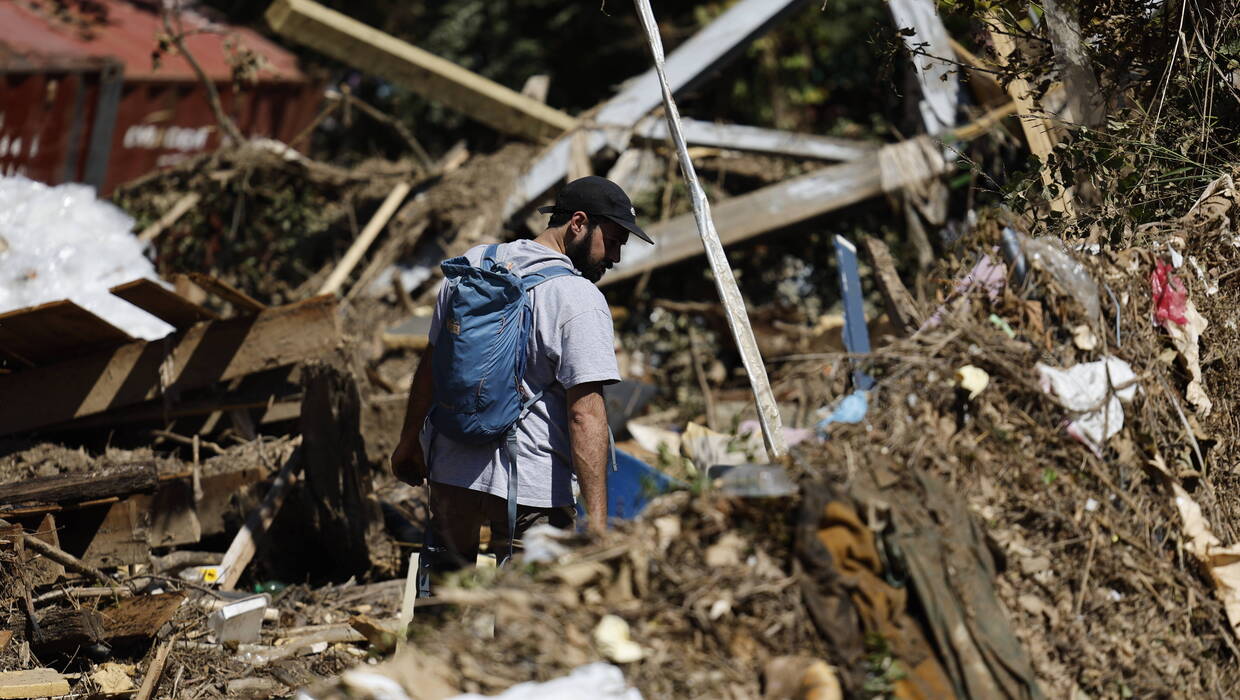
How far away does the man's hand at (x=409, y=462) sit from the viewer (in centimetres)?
383

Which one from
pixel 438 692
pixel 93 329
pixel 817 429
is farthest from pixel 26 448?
pixel 817 429

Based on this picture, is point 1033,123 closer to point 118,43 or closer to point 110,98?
point 110,98

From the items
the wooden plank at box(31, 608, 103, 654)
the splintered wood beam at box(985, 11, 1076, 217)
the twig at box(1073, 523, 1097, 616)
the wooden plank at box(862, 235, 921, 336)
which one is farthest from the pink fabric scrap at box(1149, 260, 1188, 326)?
the wooden plank at box(31, 608, 103, 654)

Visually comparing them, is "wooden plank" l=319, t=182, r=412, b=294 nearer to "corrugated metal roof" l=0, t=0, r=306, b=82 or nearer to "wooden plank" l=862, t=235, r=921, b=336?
"corrugated metal roof" l=0, t=0, r=306, b=82

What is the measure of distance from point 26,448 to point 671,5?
7.78 meters

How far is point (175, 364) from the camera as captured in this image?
5.42m

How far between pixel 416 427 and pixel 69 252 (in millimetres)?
3891

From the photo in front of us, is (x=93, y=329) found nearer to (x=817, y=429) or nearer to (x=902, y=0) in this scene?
(x=817, y=429)

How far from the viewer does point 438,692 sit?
237 centimetres

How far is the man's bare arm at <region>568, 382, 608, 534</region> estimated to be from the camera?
3309mm

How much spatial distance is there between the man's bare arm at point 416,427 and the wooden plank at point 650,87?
14.4 feet

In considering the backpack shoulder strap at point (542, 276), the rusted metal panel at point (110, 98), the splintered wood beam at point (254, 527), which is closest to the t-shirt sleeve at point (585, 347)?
the backpack shoulder strap at point (542, 276)

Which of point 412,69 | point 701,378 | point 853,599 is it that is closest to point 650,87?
point 412,69

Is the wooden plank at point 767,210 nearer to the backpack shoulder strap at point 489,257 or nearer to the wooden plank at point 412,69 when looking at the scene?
the wooden plank at point 412,69
